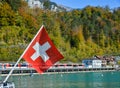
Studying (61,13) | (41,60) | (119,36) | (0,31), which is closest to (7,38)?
(0,31)

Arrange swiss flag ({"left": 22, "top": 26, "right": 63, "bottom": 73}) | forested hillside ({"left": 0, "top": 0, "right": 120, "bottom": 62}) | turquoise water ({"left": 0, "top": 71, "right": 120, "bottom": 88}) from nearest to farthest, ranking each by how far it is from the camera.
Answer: swiss flag ({"left": 22, "top": 26, "right": 63, "bottom": 73}) < turquoise water ({"left": 0, "top": 71, "right": 120, "bottom": 88}) < forested hillside ({"left": 0, "top": 0, "right": 120, "bottom": 62})

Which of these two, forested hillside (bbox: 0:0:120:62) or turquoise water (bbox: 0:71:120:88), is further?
forested hillside (bbox: 0:0:120:62)

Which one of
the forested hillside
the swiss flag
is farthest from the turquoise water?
the swiss flag

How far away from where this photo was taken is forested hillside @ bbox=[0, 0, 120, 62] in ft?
268

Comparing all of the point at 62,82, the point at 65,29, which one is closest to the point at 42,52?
the point at 62,82

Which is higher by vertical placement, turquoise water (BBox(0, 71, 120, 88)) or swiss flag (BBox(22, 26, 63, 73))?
swiss flag (BBox(22, 26, 63, 73))

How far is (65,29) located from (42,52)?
94599 mm

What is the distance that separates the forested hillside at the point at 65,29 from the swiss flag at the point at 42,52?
58.5 m

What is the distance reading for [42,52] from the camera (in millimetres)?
11500

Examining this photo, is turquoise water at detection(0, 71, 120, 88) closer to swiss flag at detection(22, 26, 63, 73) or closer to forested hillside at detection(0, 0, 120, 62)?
forested hillside at detection(0, 0, 120, 62)

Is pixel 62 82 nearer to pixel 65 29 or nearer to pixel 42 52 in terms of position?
pixel 42 52

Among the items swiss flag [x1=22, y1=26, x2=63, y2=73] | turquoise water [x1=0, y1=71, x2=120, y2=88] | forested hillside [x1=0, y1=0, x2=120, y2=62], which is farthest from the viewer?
forested hillside [x1=0, y1=0, x2=120, y2=62]

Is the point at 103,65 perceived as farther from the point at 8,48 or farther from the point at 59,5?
the point at 59,5

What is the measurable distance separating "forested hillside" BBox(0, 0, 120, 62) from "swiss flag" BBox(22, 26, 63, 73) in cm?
5848
